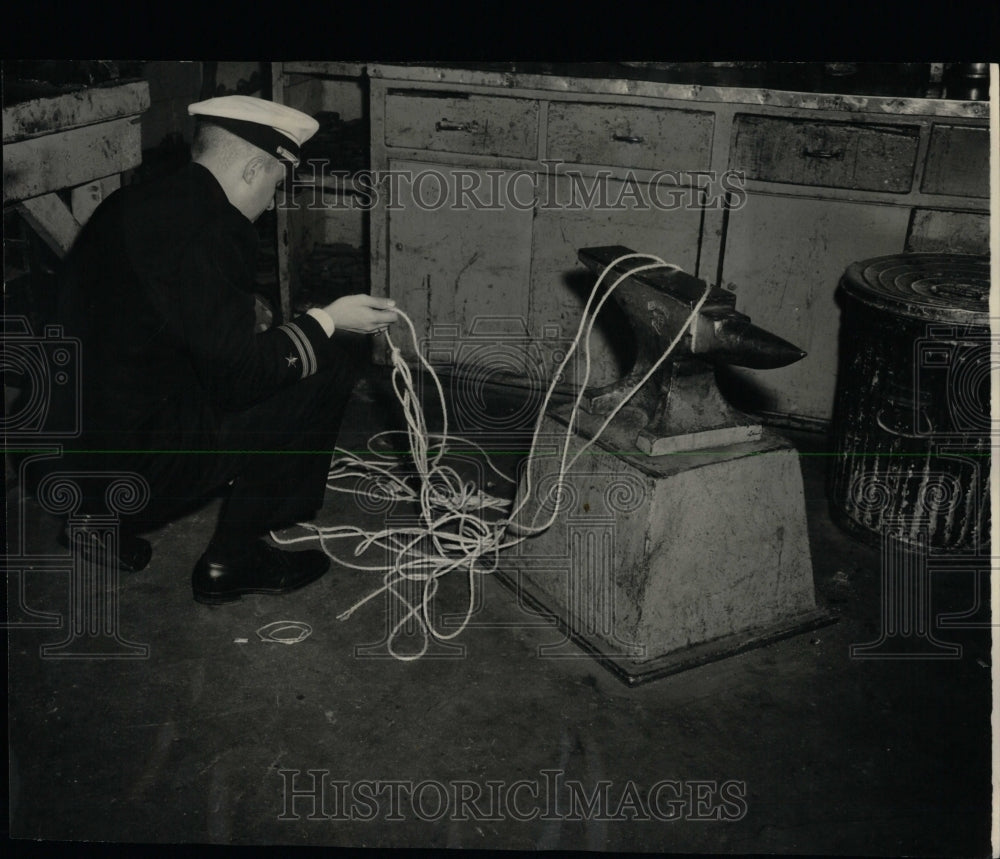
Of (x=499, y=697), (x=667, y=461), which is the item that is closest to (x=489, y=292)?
(x=667, y=461)

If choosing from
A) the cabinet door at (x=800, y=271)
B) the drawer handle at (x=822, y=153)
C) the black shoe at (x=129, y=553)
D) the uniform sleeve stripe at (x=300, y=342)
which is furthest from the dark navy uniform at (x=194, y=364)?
the drawer handle at (x=822, y=153)

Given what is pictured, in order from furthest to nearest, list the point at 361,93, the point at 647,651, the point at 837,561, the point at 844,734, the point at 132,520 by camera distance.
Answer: the point at 361,93 → the point at 837,561 → the point at 132,520 → the point at 647,651 → the point at 844,734

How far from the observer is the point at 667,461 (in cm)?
248

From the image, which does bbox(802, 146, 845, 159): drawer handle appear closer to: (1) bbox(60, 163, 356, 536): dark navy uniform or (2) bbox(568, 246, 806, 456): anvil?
(2) bbox(568, 246, 806, 456): anvil

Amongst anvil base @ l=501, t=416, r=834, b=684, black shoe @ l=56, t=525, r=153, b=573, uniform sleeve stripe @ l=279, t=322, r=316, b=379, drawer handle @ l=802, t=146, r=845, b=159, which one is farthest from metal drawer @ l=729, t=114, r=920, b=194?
black shoe @ l=56, t=525, r=153, b=573

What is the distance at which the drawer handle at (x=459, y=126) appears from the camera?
12.6 ft

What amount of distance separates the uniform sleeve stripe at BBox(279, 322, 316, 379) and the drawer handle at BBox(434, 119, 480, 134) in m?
1.65

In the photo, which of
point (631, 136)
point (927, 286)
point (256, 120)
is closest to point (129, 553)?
point (256, 120)

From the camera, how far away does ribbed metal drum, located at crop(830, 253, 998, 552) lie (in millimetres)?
2854

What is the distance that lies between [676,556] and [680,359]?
506mm

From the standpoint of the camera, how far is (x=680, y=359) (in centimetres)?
252

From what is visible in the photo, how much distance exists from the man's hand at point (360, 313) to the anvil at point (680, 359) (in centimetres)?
60

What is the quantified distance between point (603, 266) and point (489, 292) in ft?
4.83

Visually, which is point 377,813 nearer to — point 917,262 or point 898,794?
point 898,794
